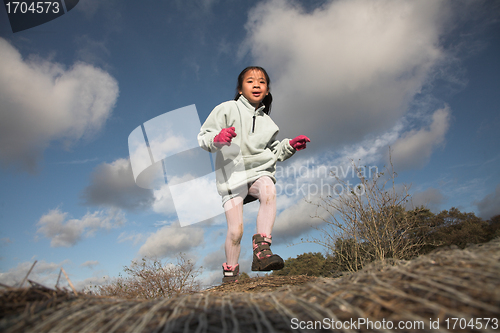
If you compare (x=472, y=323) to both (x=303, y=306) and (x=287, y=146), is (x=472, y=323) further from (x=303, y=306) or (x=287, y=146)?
(x=287, y=146)

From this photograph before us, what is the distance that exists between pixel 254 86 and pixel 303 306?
9.01ft

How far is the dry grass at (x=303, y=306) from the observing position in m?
0.70

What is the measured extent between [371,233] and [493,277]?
3.53 meters

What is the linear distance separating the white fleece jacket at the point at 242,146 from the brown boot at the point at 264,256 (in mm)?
617

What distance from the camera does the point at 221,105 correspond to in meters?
3.11

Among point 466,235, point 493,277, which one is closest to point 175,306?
point 493,277

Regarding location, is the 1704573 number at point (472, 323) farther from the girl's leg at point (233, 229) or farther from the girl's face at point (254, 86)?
the girl's face at point (254, 86)

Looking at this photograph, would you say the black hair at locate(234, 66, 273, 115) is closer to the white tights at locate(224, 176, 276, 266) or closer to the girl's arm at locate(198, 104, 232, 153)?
the girl's arm at locate(198, 104, 232, 153)

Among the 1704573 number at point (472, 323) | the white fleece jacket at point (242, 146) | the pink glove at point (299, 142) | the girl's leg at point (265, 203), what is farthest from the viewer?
the pink glove at point (299, 142)

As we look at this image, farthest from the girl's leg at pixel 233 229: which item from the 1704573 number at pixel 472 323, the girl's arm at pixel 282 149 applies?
the 1704573 number at pixel 472 323

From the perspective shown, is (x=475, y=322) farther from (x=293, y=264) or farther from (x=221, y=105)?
(x=293, y=264)

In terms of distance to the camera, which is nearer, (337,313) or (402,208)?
(337,313)

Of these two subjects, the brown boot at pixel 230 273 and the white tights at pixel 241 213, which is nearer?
the white tights at pixel 241 213

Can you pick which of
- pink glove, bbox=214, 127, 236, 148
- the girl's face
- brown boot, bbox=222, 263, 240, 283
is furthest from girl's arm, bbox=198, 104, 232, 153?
brown boot, bbox=222, 263, 240, 283
